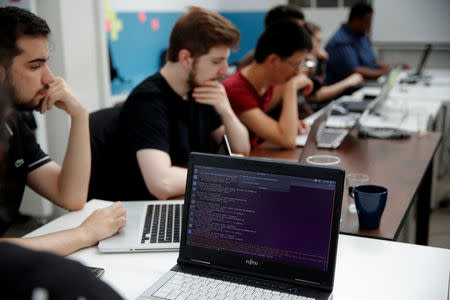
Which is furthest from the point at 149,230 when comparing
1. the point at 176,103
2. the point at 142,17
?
the point at 142,17

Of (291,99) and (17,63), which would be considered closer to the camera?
(17,63)

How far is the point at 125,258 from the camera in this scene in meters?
1.18

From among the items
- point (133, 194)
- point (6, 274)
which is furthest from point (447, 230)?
point (6, 274)

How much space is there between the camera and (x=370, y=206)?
4.40 ft

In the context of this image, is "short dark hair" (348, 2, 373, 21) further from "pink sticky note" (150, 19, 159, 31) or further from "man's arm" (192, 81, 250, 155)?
"man's arm" (192, 81, 250, 155)

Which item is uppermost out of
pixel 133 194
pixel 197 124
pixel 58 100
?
pixel 58 100

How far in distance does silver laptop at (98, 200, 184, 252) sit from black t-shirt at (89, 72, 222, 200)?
0.30 metres

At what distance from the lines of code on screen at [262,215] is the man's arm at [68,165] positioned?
64 cm

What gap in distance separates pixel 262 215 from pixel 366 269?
306 millimetres

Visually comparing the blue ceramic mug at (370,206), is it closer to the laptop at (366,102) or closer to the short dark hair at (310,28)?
the laptop at (366,102)

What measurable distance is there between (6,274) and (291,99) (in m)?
2.18

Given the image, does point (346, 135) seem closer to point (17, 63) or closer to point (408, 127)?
point (408, 127)

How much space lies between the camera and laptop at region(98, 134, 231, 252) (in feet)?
3.96

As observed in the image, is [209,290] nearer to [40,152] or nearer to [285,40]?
[40,152]
